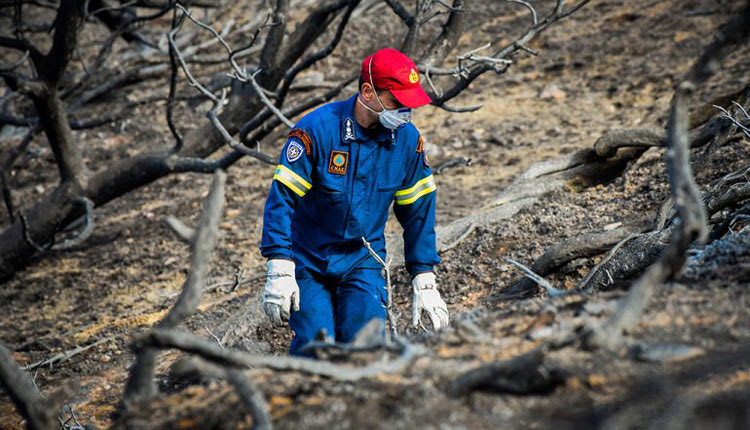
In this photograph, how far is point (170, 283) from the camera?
5.98m

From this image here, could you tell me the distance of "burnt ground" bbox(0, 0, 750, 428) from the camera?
6.49 feet

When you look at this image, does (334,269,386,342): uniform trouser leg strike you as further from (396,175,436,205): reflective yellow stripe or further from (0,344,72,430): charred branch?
(0,344,72,430): charred branch

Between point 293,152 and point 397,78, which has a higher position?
point 397,78

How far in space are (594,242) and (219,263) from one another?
3169mm

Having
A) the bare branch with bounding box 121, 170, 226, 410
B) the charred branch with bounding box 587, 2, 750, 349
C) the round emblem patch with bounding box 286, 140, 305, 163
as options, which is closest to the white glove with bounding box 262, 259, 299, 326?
the round emblem patch with bounding box 286, 140, 305, 163

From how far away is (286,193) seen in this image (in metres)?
3.36

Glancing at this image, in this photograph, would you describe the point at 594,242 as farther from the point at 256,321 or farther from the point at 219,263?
the point at 219,263

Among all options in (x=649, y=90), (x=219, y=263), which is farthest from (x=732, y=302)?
(x=649, y=90)

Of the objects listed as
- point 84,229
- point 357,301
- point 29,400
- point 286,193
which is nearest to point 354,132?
point 286,193

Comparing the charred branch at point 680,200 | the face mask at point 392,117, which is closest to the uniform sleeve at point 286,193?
the face mask at point 392,117

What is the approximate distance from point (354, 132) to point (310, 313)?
2.80 feet

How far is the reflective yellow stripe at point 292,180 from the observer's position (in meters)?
3.35

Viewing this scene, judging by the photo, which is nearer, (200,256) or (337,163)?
(200,256)

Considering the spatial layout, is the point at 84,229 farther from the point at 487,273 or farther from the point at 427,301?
the point at 427,301
